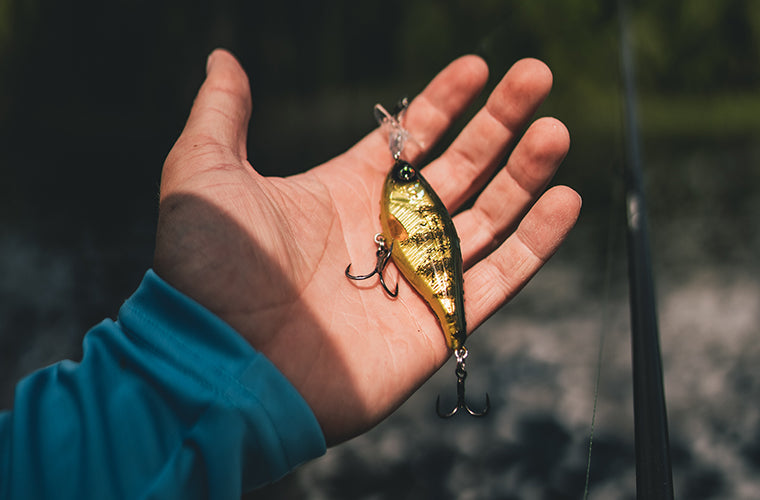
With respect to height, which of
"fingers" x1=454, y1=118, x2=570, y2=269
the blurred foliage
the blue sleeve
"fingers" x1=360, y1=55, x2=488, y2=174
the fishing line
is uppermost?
the blurred foliage

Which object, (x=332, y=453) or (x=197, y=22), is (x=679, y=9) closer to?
(x=197, y=22)

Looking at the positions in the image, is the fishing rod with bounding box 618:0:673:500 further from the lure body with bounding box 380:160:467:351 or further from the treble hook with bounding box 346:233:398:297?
the treble hook with bounding box 346:233:398:297

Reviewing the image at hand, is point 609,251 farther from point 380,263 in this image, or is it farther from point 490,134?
point 380,263

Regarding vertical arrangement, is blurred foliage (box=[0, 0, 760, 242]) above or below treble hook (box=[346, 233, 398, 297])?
above

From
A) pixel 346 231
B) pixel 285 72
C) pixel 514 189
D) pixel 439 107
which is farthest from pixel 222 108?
pixel 285 72

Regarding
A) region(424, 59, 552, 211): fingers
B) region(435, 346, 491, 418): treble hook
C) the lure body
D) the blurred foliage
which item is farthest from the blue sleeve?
the blurred foliage

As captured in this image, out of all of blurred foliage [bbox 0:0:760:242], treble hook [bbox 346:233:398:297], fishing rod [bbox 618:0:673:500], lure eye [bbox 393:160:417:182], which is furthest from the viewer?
blurred foliage [bbox 0:0:760:242]
